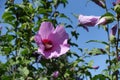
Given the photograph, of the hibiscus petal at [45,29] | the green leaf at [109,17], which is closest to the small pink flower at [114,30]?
the green leaf at [109,17]

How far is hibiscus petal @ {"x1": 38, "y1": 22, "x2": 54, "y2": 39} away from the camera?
8.74ft

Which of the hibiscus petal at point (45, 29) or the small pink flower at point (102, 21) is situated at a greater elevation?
the hibiscus petal at point (45, 29)

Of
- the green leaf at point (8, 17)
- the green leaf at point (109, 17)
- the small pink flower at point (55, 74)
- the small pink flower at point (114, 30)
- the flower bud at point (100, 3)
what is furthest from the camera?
the green leaf at point (8, 17)

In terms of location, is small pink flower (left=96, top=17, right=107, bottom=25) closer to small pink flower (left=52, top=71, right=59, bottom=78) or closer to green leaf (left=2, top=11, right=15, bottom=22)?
small pink flower (left=52, top=71, right=59, bottom=78)

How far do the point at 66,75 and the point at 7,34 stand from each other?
2.61 ft

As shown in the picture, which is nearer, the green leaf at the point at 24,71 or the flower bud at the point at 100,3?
the flower bud at the point at 100,3

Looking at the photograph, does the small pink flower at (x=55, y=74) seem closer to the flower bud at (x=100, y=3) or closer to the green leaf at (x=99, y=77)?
the green leaf at (x=99, y=77)

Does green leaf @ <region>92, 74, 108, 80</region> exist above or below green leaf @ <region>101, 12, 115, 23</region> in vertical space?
below

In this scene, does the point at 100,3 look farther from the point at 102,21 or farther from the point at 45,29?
the point at 45,29

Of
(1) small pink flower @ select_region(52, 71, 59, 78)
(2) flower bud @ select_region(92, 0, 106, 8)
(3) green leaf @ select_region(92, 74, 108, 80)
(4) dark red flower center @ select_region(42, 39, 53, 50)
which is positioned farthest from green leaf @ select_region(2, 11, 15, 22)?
(3) green leaf @ select_region(92, 74, 108, 80)

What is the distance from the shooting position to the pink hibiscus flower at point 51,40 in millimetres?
2652

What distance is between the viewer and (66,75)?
3.52m

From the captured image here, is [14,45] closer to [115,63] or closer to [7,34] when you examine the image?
[7,34]

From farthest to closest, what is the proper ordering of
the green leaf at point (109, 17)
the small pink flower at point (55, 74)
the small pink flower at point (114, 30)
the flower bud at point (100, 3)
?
the small pink flower at point (55, 74), the flower bud at point (100, 3), the small pink flower at point (114, 30), the green leaf at point (109, 17)
